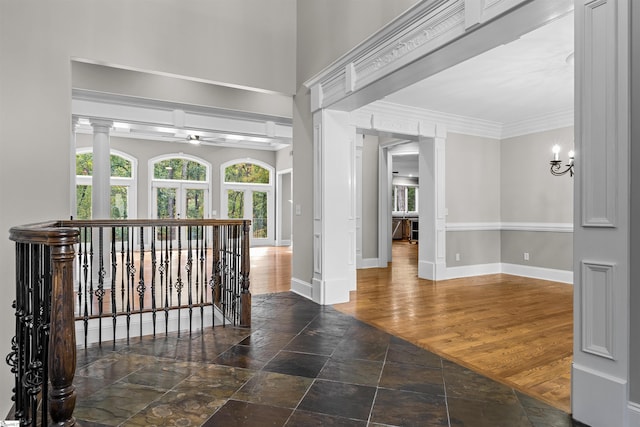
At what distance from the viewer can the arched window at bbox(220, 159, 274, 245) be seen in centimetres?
1161

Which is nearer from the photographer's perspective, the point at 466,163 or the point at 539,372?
the point at 539,372

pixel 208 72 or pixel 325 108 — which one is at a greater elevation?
pixel 208 72

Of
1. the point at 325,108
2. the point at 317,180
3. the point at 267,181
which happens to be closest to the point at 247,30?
the point at 325,108

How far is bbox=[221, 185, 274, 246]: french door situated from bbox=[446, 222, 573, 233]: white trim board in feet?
23.6

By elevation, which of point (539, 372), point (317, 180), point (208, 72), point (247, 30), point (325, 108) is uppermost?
point (247, 30)

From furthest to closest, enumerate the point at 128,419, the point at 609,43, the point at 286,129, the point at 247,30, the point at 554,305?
the point at 286,129 < the point at 247,30 < the point at 554,305 < the point at 128,419 < the point at 609,43

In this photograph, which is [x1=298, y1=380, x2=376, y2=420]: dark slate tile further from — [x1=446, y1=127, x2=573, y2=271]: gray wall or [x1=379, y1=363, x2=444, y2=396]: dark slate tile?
[x1=446, y1=127, x2=573, y2=271]: gray wall

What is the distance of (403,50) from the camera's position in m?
3.12

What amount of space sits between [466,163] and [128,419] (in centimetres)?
596

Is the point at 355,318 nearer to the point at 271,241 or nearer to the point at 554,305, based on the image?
the point at 554,305

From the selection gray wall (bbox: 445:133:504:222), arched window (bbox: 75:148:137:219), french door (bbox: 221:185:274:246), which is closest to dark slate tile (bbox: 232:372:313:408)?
gray wall (bbox: 445:133:504:222)

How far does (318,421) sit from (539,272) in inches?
216

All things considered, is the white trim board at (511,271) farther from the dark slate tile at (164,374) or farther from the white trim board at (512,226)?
the dark slate tile at (164,374)

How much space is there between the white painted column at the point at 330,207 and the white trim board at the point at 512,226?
96.4 inches
